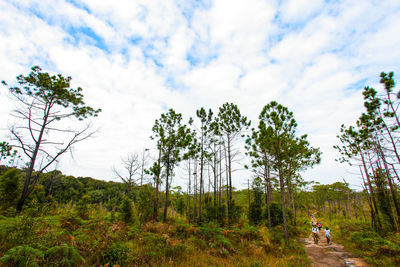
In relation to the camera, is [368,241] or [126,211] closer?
[368,241]

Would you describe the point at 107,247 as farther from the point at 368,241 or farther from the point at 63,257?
the point at 368,241

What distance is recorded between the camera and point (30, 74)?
11.1 meters

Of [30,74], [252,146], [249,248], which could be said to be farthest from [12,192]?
[252,146]

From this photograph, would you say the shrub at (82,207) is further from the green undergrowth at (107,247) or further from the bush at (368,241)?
the bush at (368,241)

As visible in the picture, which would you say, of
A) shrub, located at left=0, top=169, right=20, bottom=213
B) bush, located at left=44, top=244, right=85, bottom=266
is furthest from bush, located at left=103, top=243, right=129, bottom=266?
shrub, located at left=0, top=169, right=20, bottom=213

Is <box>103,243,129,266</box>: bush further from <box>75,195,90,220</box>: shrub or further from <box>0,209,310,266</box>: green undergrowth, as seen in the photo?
<box>75,195,90,220</box>: shrub

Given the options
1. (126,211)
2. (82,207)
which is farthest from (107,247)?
(126,211)

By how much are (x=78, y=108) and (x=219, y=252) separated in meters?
14.1

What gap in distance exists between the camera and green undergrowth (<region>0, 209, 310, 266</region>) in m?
3.78

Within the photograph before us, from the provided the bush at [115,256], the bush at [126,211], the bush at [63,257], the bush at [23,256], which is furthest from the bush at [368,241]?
the bush at [126,211]

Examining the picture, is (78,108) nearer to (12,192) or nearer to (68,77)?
(68,77)

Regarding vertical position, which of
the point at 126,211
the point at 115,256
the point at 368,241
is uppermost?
the point at 126,211

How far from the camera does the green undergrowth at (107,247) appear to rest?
12.4ft

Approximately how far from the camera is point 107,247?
5312mm
